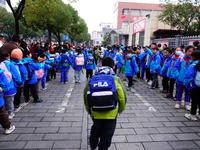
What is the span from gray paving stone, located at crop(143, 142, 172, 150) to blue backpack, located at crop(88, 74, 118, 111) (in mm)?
1317

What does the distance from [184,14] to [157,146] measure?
47.3 feet

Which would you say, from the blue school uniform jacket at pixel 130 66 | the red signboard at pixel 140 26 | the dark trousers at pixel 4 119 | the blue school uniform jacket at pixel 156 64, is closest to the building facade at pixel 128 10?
the red signboard at pixel 140 26

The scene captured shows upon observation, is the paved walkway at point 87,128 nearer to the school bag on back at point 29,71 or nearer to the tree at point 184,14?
the school bag on back at point 29,71

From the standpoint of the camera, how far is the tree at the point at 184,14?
47.3ft

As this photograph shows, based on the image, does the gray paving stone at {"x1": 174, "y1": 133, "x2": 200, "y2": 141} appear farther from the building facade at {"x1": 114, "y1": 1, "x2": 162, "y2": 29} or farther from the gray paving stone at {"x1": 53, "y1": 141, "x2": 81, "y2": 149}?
the building facade at {"x1": 114, "y1": 1, "x2": 162, "y2": 29}

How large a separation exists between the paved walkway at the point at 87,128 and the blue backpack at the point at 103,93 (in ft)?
3.63

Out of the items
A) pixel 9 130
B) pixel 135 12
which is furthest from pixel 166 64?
pixel 135 12

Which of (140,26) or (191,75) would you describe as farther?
(140,26)

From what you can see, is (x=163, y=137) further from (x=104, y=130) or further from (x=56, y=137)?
(x=56, y=137)

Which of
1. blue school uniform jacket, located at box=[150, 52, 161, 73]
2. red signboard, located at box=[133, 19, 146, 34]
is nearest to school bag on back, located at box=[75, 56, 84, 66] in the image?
blue school uniform jacket, located at box=[150, 52, 161, 73]

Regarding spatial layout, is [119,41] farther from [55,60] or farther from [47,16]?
[55,60]

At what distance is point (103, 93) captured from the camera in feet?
8.38

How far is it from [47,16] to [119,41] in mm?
20822

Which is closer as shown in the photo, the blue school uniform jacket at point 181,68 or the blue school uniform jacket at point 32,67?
the blue school uniform jacket at point 181,68
